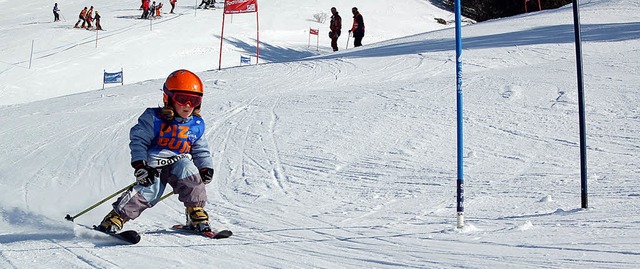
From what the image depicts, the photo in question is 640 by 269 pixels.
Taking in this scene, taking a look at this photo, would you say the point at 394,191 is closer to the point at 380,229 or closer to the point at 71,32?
the point at 380,229

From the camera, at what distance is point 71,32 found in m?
39.2

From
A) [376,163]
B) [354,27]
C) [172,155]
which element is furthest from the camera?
[354,27]

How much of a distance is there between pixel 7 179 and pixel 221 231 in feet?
18.2

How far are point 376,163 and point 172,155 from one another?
3.95 metres

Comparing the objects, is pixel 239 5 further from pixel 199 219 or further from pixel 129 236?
pixel 129 236

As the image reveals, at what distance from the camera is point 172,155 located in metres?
6.12

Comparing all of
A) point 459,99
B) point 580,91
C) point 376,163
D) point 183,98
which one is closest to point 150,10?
point 376,163

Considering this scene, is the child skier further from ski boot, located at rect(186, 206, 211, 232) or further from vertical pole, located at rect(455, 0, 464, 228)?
vertical pole, located at rect(455, 0, 464, 228)

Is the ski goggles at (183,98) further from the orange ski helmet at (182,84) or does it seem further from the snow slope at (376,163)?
the snow slope at (376,163)

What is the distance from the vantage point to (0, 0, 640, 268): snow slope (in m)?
5.44

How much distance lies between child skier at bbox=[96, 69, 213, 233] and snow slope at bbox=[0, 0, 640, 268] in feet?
0.93

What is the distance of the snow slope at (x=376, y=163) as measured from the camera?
5.44m

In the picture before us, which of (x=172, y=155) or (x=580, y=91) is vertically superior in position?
(x=580, y=91)

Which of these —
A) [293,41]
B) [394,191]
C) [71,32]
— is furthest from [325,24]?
[394,191]
